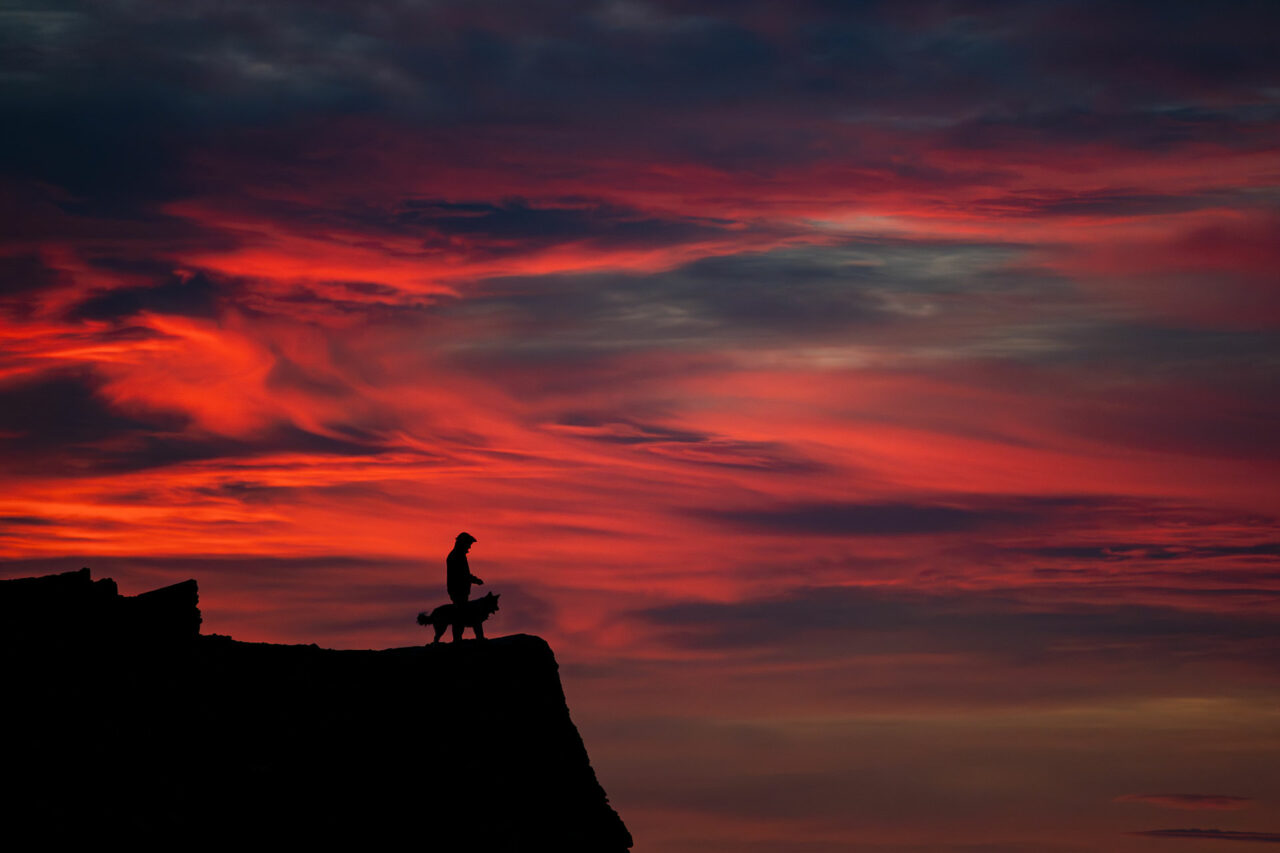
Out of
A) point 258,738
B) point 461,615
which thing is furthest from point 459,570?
point 258,738

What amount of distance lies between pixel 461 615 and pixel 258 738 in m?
5.81

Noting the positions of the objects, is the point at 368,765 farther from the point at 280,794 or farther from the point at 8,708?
the point at 8,708

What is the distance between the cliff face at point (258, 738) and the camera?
31031 mm

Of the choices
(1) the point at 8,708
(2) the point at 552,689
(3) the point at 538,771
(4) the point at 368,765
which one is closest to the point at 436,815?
(4) the point at 368,765

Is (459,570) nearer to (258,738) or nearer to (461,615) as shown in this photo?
(461,615)

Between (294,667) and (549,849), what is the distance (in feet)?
26.9

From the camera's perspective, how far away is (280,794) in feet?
109

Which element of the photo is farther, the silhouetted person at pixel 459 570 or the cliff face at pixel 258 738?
the silhouetted person at pixel 459 570

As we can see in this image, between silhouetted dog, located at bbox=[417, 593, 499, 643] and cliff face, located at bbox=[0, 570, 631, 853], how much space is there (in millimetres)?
1422

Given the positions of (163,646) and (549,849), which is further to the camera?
(549,849)

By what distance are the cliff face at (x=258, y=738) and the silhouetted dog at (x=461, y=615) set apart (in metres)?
1.42

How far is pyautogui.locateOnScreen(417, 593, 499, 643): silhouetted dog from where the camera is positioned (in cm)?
3722

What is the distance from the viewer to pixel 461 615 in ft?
122

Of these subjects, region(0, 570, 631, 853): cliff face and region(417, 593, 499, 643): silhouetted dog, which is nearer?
region(0, 570, 631, 853): cliff face
